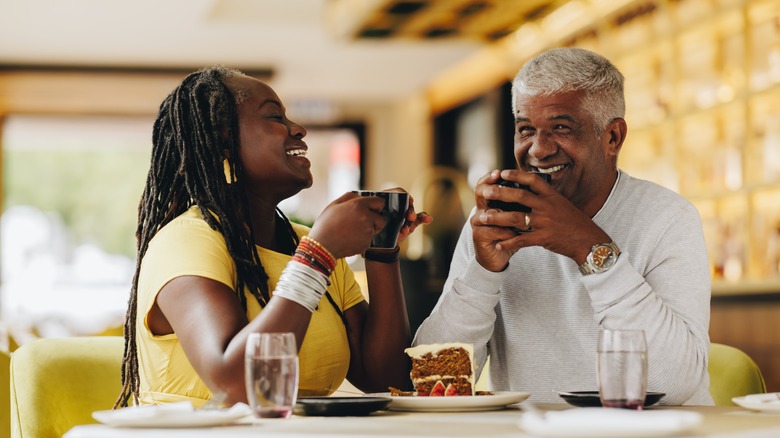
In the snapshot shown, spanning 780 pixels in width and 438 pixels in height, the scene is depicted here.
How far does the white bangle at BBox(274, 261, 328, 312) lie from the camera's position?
159 centimetres

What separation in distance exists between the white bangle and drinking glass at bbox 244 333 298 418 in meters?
0.19

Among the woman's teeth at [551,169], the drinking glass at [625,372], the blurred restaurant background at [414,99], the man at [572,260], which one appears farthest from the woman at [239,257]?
the blurred restaurant background at [414,99]

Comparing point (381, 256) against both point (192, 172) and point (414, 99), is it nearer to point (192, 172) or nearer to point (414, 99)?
point (192, 172)

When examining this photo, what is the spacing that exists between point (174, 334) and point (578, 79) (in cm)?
93

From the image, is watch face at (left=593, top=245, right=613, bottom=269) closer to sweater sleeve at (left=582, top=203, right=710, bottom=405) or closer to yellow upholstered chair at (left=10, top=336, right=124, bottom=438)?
sweater sleeve at (left=582, top=203, right=710, bottom=405)

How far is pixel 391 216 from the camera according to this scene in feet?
5.89

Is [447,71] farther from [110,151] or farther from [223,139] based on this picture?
[110,151]

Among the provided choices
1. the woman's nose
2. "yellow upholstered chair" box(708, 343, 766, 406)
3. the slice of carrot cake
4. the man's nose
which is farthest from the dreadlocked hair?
"yellow upholstered chair" box(708, 343, 766, 406)

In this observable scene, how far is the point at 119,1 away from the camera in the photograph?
282 inches

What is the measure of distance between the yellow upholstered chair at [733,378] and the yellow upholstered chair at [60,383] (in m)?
1.23

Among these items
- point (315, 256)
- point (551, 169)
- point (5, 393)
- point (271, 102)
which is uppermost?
point (271, 102)

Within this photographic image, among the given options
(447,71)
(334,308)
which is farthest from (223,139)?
(447,71)

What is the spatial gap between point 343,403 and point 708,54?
4391mm

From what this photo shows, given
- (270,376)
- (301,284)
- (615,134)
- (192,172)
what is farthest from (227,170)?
(615,134)
